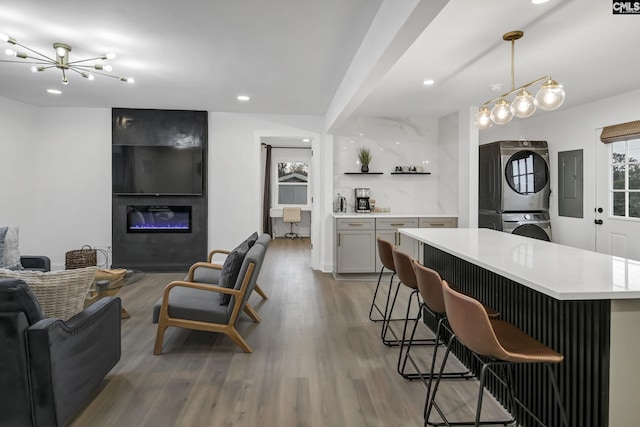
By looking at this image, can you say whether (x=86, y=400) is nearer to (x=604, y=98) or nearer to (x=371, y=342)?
(x=371, y=342)

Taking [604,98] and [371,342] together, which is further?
[604,98]

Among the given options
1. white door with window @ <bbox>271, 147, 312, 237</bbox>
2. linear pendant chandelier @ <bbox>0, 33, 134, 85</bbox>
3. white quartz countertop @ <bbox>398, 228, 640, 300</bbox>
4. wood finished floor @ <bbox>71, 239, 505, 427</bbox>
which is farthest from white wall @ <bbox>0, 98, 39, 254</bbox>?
white quartz countertop @ <bbox>398, 228, 640, 300</bbox>

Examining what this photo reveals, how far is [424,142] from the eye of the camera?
243 inches

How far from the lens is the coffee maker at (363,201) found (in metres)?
5.92

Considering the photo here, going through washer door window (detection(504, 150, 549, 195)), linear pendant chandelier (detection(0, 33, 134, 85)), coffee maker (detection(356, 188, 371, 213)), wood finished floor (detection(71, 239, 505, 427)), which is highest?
linear pendant chandelier (detection(0, 33, 134, 85))

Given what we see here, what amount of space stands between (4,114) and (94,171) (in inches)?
50.2

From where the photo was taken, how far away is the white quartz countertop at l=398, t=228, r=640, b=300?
1.54 metres

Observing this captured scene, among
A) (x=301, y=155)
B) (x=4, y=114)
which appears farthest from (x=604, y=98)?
(x=4, y=114)

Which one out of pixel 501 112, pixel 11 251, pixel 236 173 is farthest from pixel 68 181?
Result: pixel 501 112

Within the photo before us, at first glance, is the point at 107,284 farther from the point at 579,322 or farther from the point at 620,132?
the point at 620,132

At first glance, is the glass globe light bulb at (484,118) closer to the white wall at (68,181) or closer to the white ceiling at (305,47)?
the white ceiling at (305,47)

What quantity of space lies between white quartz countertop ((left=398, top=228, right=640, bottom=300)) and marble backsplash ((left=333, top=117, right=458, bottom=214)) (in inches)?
123

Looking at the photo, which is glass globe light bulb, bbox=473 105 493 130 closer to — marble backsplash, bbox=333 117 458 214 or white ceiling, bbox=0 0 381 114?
white ceiling, bbox=0 0 381 114

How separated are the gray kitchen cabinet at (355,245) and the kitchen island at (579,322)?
10.2ft
